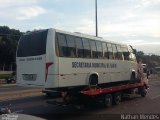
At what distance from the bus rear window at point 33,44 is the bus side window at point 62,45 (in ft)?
1.85

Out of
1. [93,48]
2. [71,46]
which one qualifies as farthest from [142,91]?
[71,46]

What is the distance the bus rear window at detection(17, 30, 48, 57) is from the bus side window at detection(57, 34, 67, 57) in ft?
1.85

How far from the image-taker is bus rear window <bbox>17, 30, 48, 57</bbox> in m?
13.5

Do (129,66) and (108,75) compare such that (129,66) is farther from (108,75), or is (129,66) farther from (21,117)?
(21,117)

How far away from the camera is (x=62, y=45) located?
44.5 feet

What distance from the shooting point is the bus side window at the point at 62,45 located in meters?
13.4

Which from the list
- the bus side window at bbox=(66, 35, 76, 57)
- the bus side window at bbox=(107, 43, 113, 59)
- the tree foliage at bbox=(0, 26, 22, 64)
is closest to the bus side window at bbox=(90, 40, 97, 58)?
the bus side window at bbox=(66, 35, 76, 57)

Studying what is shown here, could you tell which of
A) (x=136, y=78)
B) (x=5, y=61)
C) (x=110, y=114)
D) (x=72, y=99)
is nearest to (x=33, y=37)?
(x=72, y=99)

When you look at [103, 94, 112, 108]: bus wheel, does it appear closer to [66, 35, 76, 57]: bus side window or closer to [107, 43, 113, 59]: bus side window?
[107, 43, 113, 59]: bus side window

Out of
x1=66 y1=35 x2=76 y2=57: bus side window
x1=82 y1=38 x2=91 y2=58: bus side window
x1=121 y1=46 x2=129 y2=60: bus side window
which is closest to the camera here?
x1=66 y1=35 x2=76 y2=57: bus side window

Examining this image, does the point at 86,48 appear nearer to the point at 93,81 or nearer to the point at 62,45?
the point at 93,81

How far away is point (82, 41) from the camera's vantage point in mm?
15078

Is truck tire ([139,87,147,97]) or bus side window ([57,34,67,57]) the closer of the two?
bus side window ([57,34,67,57])

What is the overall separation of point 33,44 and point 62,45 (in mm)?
1266
